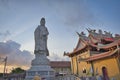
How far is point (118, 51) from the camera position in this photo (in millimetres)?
13250

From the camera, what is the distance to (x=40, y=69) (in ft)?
35.0

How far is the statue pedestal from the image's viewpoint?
10.6m

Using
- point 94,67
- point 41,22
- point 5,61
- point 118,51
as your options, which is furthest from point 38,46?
point 5,61

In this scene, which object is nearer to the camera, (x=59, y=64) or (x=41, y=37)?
(x=41, y=37)

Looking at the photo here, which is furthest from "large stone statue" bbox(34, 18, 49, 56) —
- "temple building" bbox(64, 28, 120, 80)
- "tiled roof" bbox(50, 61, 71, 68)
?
"tiled roof" bbox(50, 61, 71, 68)

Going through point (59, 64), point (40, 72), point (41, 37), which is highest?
point (41, 37)

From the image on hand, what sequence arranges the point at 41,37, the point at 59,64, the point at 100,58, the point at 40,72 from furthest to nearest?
the point at 59,64 → the point at 100,58 → the point at 41,37 → the point at 40,72

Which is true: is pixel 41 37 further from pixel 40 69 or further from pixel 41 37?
pixel 40 69

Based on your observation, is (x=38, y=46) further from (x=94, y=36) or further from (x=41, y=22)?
(x=94, y=36)

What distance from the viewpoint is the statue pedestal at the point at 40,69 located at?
1059cm

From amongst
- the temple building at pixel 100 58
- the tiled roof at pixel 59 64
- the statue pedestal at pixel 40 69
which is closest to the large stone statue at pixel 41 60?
the statue pedestal at pixel 40 69

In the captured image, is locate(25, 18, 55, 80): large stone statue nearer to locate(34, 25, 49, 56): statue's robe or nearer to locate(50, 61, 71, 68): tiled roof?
locate(34, 25, 49, 56): statue's robe

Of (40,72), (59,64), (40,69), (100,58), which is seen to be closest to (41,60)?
(40,69)

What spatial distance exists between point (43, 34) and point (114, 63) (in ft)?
25.3
